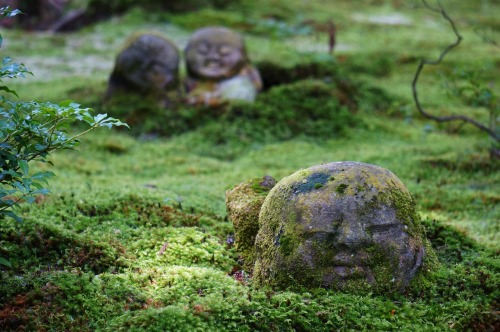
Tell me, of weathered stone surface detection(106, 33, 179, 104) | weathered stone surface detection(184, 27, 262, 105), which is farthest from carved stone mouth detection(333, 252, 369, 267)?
weathered stone surface detection(106, 33, 179, 104)

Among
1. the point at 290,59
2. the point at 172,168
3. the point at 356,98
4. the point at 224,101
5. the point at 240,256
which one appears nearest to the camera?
the point at 240,256

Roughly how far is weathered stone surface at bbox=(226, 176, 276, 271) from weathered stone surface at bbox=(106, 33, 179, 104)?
21.1ft

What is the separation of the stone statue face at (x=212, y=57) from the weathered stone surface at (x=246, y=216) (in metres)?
6.53

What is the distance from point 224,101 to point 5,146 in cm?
→ 729

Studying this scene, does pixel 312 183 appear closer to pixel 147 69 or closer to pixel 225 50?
pixel 147 69

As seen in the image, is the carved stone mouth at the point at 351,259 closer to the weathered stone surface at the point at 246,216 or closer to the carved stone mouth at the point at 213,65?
the weathered stone surface at the point at 246,216

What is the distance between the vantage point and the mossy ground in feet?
11.5

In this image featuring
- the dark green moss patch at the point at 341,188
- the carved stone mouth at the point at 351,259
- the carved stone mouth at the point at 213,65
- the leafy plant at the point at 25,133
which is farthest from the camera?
the carved stone mouth at the point at 213,65

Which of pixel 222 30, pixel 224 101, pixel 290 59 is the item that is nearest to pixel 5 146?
pixel 224 101

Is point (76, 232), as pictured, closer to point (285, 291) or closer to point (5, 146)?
point (5, 146)

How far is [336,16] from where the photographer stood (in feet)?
64.6

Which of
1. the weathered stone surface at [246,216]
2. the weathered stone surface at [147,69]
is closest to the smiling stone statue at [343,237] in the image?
the weathered stone surface at [246,216]

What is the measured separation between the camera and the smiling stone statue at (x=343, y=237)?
3.65 m

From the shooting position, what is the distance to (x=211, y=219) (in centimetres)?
514
